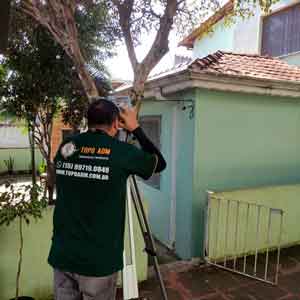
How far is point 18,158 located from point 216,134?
12803 mm

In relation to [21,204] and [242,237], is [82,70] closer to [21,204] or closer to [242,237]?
[21,204]

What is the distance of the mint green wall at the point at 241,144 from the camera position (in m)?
4.70

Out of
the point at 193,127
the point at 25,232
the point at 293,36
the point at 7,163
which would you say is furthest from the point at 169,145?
the point at 7,163

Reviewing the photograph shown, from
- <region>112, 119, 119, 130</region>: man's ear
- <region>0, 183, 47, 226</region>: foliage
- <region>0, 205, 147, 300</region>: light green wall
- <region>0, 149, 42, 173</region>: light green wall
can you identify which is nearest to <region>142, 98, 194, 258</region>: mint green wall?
<region>0, 205, 147, 300</region>: light green wall

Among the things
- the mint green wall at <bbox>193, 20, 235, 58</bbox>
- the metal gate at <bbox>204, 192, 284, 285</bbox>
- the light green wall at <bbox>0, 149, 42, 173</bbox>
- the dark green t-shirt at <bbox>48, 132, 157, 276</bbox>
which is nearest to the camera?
the dark green t-shirt at <bbox>48, 132, 157, 276</bbox>

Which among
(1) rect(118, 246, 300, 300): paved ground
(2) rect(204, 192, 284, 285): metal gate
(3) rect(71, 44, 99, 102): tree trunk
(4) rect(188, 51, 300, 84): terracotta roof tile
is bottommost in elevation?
(1) rect(118, 246, 300, 300): paved ground

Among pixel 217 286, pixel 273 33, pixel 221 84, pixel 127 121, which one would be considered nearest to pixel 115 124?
pixel 127 121

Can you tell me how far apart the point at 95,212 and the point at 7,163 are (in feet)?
47.0

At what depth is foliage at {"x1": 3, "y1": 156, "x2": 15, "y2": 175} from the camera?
1424cm

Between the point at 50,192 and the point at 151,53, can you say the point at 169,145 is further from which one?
the point at 50,192

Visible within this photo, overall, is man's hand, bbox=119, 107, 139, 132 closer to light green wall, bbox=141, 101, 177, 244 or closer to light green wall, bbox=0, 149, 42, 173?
light green wall, bbox=141, 101, 177, 244

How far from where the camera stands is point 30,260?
318cm

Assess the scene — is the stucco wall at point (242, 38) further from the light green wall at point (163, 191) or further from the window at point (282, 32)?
the light green wall at point (163, 191)

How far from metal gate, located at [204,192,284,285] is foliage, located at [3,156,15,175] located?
1262 cm
